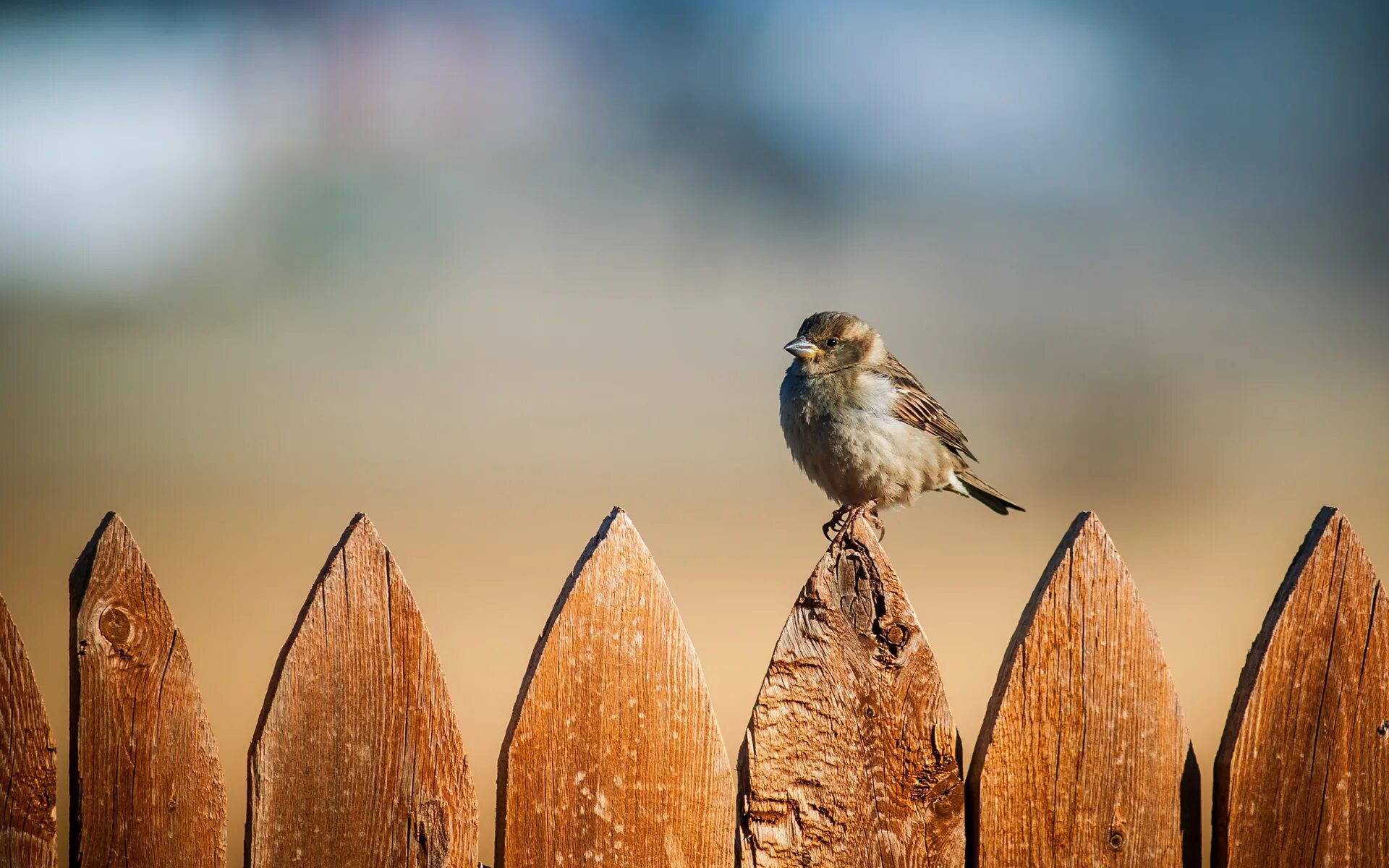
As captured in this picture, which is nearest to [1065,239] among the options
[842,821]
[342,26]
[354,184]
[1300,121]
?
[1300,121]

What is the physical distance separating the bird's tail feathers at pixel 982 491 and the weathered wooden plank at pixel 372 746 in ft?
10.1

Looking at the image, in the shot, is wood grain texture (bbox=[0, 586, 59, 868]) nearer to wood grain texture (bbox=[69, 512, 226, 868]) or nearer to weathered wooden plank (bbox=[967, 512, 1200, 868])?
wood grain texture (bbox=[69, 512, 226, 868])

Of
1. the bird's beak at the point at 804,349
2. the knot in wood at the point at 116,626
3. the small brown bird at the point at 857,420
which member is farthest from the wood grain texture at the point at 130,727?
the bird's beak at the point at 804,349

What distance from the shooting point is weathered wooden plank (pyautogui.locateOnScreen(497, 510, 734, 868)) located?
187 cm

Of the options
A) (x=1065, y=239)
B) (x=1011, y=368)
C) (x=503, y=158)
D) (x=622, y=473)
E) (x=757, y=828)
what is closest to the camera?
(x=757, y=828)

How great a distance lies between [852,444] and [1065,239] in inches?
273

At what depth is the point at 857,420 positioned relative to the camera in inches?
158

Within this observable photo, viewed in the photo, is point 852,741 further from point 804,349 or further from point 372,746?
point 804,349

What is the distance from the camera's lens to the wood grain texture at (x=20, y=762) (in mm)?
1891

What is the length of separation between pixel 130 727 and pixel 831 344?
2.83 m

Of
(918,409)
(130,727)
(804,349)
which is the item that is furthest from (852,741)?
(918,409)

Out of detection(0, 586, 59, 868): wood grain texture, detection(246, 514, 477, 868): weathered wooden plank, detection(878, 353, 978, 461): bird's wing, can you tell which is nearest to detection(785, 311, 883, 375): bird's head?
detection(878, 353, 978, 461): bird's wing

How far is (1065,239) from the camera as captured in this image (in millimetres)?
10148

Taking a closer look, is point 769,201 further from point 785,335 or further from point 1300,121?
point 1300,121
